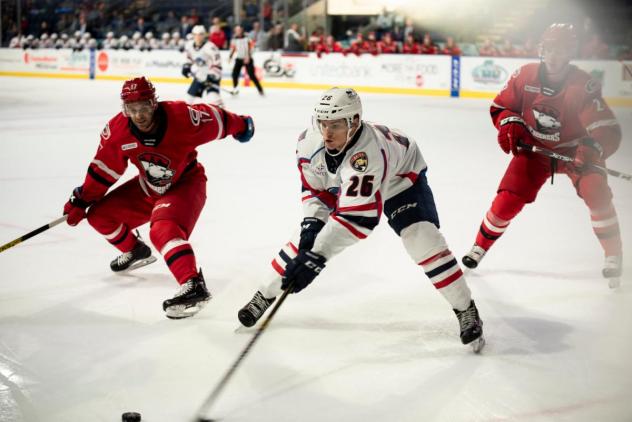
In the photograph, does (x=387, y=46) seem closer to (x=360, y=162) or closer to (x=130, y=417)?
(x=360, y=162)

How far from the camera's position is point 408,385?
2.64 m

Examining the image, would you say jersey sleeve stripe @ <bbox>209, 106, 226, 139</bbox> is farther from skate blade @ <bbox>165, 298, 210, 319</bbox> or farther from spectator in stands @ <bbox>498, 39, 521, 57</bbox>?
spectator in stands @ <bbox>498, 39, 521, 57</bbox>

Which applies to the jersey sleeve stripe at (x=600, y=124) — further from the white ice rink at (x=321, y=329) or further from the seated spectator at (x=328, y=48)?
the seated spectator at (x=328, y=48)

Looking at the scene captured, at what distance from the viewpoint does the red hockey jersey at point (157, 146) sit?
3.42 m

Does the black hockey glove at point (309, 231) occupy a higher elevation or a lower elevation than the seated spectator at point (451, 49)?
lower

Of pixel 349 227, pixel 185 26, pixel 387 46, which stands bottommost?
pixel 349 227

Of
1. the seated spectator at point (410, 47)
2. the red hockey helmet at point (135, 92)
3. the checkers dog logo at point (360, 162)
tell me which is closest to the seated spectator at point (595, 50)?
the seated spectator at point (410, 47)

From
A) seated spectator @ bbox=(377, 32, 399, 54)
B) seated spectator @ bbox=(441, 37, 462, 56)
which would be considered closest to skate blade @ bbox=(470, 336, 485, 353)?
seated spectator @ bbox=(441, 37, 462, 56)

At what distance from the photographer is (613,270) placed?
3727 millimetres

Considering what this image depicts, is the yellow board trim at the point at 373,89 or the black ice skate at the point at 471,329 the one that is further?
the yellow board trim at the point at 373,89

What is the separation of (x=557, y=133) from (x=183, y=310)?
2.02 metres

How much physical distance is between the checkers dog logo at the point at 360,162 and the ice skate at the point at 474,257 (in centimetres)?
147

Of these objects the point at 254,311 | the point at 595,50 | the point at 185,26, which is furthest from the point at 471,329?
the point at 185,26

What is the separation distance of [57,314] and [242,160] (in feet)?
13.9
